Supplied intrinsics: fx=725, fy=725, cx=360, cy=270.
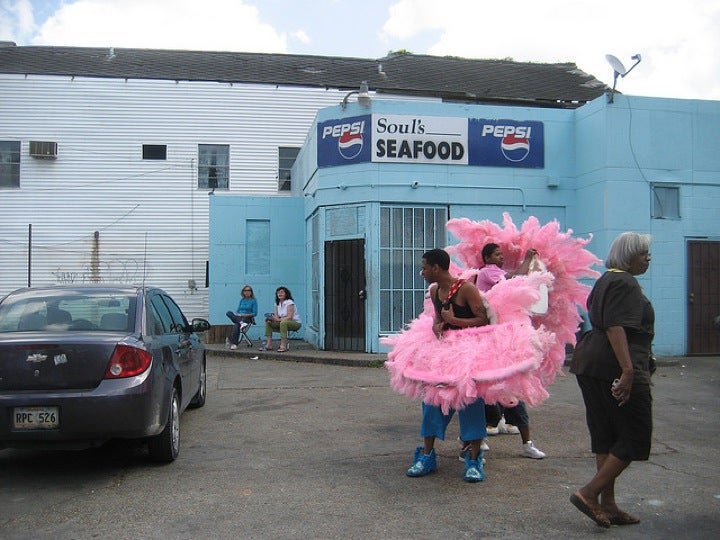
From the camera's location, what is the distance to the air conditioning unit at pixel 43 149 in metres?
22.8

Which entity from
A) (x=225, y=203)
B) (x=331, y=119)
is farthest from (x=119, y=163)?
(x=331, y=119)

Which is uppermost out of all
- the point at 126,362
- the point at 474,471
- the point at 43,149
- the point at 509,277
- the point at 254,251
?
the point at 43,149

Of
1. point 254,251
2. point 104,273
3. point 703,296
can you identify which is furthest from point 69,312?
point 104,273

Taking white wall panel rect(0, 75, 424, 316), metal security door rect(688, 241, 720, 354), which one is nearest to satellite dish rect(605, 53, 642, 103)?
metal security door rect(688, 241, 720, 354)

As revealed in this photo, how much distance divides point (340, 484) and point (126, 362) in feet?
6.29

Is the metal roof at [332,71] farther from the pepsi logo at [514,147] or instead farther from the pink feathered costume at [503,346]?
the pink feathered costume at [503,346]

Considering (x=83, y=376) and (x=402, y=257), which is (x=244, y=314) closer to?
(x=402, y=257)

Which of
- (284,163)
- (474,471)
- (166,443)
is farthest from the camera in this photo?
(284,163)

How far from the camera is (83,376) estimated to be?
5543mm

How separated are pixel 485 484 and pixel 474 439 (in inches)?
14.5

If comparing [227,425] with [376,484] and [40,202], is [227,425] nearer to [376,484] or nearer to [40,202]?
[376,484]

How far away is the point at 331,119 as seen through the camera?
1418 cm

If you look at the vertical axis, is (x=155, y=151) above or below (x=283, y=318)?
above

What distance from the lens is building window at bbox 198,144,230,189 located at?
77.6ft
